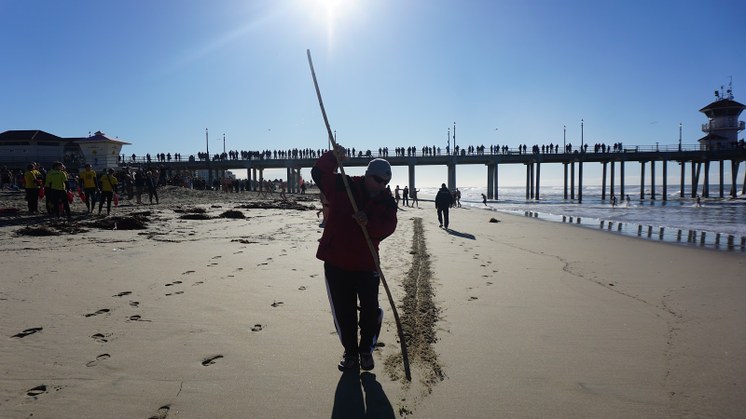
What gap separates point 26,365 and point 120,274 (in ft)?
9.07

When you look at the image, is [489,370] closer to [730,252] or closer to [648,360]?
[648,360]

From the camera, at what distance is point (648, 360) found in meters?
3.36

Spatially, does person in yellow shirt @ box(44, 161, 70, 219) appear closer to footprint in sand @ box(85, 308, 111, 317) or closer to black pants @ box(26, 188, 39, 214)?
black pants @ box(26, 188, 39, 214)

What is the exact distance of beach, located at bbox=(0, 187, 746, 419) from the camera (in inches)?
104

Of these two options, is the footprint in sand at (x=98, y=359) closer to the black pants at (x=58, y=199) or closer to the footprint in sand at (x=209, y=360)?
the footprint in sand at (x=209, y=360)

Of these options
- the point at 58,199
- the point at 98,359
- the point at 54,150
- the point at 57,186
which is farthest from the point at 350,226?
the point at 54,150

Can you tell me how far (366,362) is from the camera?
3.12m

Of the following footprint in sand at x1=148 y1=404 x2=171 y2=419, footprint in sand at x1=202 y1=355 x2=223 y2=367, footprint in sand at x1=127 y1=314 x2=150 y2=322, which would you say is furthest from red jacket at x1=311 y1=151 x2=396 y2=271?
footprint in sand at x1=127 y1=314 x2=150 y2=322

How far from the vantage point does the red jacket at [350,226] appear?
3098 millimetres

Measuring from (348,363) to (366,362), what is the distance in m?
0.13

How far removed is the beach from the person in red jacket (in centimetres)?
25

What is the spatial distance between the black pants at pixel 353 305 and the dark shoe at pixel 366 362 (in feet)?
0.12

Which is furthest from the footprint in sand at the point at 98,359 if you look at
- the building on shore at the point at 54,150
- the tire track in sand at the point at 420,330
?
the building on shore at the point at 54,150

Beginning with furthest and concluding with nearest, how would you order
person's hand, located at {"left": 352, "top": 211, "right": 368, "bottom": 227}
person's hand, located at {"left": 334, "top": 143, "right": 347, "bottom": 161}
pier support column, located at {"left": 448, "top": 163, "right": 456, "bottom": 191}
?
pier support column, located at {"left": 448, "top": 163, "right": 456, "bottom": 191} → person's hand, located at {"left": 334, "top": 143, "right": 347, "bottom": 161} → person's hand, located at {"left": 352, "top": 211, "right": 368, "bottom": 227}
